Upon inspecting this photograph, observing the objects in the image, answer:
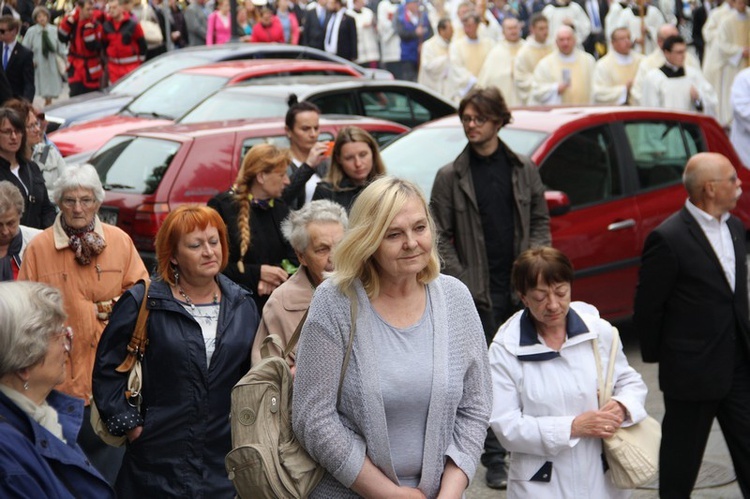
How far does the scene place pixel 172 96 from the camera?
14.7 meters

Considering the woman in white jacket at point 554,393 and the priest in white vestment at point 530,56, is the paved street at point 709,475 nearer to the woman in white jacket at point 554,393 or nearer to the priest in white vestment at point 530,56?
the woman in white jacket at point 554,393

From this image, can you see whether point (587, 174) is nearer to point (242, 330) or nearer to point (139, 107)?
point (242, 330)

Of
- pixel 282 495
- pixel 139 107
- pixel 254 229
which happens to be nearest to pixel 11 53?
pixel 139 107

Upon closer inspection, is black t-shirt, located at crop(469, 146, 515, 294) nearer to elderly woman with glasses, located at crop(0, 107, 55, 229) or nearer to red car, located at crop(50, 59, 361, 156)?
elderly woman with glasses, located at crop(0, 107, 55, 229)

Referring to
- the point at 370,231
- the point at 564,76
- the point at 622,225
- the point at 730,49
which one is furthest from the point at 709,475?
the point at 730,49

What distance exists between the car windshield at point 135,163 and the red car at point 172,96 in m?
2.32

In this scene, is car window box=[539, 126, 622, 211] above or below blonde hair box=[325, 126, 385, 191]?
below

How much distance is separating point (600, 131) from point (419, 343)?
601 centimetres

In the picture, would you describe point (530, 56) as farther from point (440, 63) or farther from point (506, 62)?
point (440, 63)

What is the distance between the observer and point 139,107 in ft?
48.3

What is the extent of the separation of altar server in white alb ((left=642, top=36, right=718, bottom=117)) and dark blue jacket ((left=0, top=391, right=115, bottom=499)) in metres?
13.0

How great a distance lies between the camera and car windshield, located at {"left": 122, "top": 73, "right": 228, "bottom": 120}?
14.3 m

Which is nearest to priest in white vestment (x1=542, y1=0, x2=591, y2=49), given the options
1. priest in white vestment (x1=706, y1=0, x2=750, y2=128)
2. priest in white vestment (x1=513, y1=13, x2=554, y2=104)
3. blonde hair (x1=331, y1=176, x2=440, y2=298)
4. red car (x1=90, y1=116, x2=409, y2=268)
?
priest in white vestment (x1=706, y1=0, x2=750, y2=128)

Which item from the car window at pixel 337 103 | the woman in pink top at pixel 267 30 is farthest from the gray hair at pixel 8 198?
the woman in pink top at pixel 267 30
